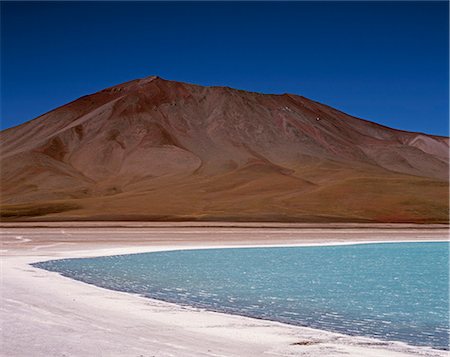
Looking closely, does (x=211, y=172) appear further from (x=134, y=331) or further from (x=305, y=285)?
(x=134, y=331)

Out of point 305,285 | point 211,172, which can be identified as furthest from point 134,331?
point 211,172

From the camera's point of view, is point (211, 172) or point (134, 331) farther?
point (211, 172)

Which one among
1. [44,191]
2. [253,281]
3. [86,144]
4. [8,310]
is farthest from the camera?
[86,144]

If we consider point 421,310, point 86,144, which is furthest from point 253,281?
point 86,144

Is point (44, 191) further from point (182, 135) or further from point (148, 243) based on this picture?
point (148, 243)

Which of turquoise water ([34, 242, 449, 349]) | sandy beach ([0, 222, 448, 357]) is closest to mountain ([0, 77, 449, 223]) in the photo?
turquoise water ([34, 242, 449, 349])
